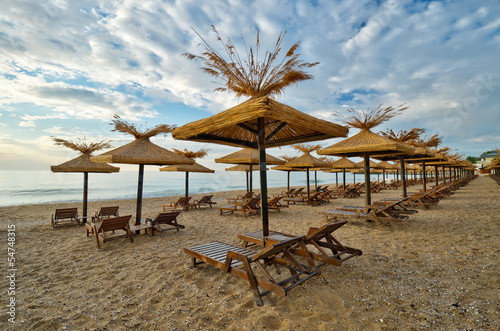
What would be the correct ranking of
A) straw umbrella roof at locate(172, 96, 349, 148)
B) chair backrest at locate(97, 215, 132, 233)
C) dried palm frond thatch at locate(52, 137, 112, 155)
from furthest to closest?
dried palm frond thatch at locate(52, 137, 112, 155), chair backrest at locate(97, 215, 132, 233), straw umbrella roof at locate(172, 96, 349, 148)

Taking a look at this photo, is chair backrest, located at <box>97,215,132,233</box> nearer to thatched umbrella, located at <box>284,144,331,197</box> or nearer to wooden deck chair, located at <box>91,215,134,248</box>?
wooden deck chair, located at <box>91,215,134,248</box>

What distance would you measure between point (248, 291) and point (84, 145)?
800cm

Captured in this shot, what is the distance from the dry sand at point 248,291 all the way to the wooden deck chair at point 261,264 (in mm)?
178

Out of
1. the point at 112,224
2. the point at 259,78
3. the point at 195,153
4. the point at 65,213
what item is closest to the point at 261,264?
the point at 259,78

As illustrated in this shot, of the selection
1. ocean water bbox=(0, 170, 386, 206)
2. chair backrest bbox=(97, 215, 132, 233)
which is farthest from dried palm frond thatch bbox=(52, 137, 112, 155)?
ocean water bbox=(0, 170, 386, 206)

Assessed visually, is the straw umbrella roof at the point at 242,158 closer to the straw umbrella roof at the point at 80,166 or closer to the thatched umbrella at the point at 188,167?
the thatched umbrella at the point at 188,167

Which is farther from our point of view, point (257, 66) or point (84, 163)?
point (84, 163)

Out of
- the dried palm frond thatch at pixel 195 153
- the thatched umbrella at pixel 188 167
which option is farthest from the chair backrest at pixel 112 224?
the dried palm frond thatch at pixel 195 153

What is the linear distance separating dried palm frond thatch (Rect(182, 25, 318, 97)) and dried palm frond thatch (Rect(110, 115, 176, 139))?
292cm

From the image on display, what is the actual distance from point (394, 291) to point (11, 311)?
4572 millimetres

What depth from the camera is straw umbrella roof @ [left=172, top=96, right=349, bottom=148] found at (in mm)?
2570

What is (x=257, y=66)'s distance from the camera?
3.57 m

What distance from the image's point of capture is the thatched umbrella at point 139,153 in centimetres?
507

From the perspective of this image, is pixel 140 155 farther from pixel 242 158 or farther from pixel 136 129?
pixel 242 158
